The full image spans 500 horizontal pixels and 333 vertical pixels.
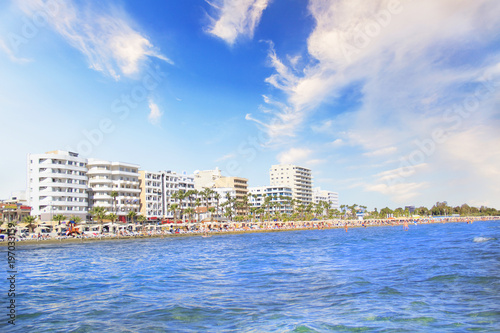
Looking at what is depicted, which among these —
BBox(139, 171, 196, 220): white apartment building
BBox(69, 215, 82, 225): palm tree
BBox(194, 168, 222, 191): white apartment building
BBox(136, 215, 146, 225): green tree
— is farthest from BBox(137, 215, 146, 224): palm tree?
BBox(194, 168, 222, 191): white apartment building

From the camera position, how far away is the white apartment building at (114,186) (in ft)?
361

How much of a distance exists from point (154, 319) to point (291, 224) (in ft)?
478

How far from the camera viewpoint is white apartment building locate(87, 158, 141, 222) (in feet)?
361

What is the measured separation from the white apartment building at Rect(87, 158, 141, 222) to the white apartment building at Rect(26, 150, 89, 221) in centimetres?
494

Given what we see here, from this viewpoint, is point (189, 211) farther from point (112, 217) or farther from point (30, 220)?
point (30, 220)

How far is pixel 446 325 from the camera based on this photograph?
1222 centimetres

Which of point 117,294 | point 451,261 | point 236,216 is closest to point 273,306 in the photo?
point 117,294

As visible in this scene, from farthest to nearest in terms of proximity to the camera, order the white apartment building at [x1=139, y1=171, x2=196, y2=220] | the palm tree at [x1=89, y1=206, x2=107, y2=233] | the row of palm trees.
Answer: the row of palm trees → the white apartment building at [x1=139, y1=171, x2=196, y2=220] → the palm tree at [x1=89, y1=206, x2=107, y2=233]

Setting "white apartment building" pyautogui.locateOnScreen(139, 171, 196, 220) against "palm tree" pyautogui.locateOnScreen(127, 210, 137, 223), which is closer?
"palm tree" pyautogui.locateOnScreen(127, 210, 137, 223)

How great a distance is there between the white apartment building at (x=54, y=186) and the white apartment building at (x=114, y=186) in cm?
494

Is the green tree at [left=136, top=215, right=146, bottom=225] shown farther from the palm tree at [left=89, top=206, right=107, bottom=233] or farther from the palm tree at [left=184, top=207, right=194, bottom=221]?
the palm tree at [left=184, top=207, right=194, bottom=221]

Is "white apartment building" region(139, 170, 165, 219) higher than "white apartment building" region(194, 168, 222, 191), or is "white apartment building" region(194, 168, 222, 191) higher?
"white apartment building" region(194, 168, 222, 191)

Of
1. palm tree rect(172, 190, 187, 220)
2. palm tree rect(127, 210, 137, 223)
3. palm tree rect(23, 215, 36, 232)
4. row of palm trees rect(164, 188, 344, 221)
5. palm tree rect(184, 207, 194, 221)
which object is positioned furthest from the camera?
row of palm trees rect(164, 188, 344, 221)

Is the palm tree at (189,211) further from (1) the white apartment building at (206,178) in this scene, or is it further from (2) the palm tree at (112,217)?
(1) the white apartment building at (206,178)
